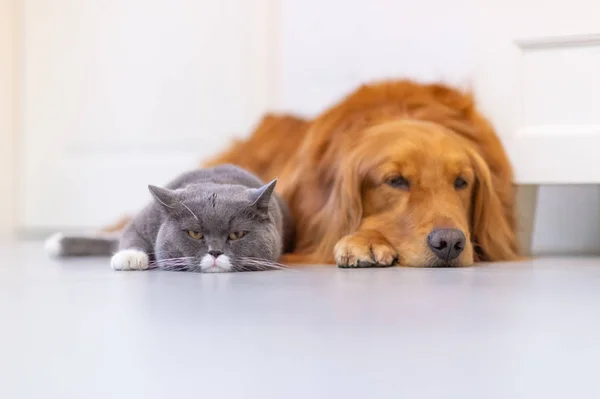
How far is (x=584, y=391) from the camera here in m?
0.60

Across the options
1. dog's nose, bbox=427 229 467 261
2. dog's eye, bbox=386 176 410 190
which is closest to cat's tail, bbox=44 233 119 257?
dog's eye, bbox=386 176 410 190

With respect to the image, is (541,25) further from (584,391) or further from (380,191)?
(584,391)

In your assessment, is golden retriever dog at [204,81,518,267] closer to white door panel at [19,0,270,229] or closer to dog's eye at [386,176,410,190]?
dog's eye at [386,176,410,190]

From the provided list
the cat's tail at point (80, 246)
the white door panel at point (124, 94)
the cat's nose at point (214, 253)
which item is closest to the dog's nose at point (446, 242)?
the cat's nose at point (214, 253)

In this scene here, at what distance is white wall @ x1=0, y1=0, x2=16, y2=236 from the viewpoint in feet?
10.7

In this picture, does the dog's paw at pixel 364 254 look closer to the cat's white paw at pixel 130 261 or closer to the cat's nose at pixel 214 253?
the cat's nose at pixel 214 253

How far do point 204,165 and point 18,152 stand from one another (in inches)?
A: 48.3

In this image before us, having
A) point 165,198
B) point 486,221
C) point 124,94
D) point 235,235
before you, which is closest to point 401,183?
point 486,221

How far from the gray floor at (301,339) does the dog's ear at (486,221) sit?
0.57m

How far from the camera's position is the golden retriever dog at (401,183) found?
1.67m

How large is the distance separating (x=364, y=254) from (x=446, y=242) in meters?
0.20

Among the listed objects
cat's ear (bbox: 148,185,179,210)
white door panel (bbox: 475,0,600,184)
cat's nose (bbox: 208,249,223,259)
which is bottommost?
cat's nose (bbox: 208,249,223,259)

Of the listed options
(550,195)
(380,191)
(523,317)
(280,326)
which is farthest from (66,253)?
(550,195)

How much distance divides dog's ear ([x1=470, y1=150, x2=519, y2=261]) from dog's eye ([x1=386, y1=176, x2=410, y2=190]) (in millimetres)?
235
